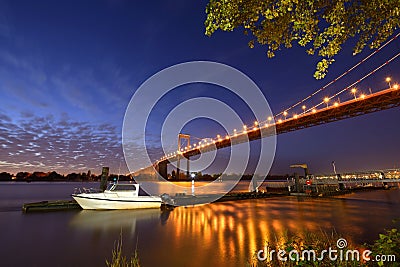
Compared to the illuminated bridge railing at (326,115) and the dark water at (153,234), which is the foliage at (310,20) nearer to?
the dark water at (153,234)

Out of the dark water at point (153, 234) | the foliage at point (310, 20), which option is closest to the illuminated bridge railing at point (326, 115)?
the dark water at point (153, 234)

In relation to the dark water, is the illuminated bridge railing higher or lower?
higher

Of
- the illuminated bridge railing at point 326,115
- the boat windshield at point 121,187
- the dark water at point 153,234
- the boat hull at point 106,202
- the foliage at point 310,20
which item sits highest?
the illuminated bridge railing at point 326,115

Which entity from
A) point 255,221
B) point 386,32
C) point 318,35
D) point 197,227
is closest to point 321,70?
point 318,35

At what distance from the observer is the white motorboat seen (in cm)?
1598

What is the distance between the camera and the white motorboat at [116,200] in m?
16.0

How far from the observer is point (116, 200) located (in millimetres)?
16219

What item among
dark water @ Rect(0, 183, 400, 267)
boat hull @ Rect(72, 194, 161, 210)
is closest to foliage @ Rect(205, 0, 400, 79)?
dark water @ Rect(0, 183, 400, 267)

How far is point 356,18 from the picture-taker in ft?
12.9

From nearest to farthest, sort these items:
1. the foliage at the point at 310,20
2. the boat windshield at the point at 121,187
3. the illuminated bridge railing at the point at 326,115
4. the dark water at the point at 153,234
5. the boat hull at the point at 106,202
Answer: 1. the foliage at the point at 310,20
2. the dark water at the point at 153,234
3. the boat hull at the point at 106,202
4. the boat windshield at the point at 121,187
5. the illuminated bridge railing at the point at 326,115

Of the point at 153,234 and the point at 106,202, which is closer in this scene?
the point at 153,234

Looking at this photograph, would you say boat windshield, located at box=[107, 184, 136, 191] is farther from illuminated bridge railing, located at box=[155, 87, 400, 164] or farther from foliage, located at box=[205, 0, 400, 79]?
illuminated bridge railing, located at box=[155, 87, 400, 164]

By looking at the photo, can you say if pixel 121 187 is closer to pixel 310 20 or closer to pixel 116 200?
pixel 116 200

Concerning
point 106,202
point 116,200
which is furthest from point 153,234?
point 106,202
